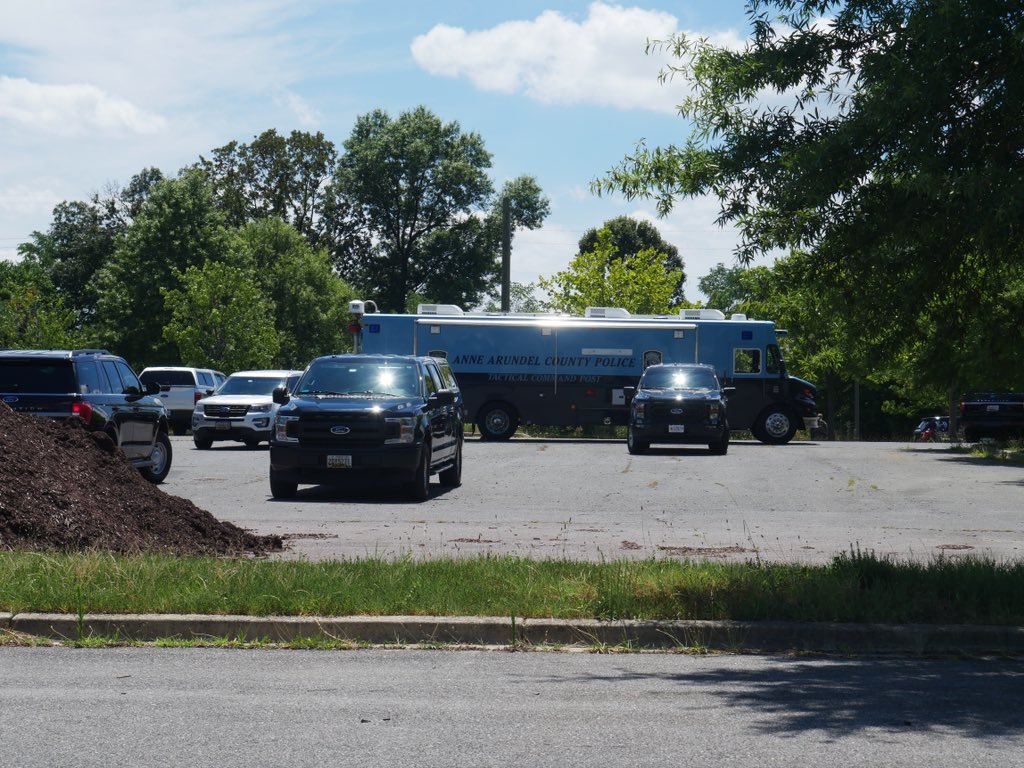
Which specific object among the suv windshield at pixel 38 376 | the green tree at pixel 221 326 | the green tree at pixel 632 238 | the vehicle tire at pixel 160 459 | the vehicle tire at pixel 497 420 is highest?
the green tree at pixel 632 238

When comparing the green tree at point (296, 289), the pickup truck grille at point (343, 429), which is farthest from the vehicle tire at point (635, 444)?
the green tree at point (296, 289)

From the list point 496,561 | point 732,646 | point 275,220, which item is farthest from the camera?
point 275,220

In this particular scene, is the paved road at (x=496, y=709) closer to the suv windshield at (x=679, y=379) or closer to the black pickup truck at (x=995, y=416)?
the suv windshield at (x=679, y=379)

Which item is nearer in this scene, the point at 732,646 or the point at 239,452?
the point at 732,646

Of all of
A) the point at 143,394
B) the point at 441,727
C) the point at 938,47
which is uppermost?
the point at 938,47

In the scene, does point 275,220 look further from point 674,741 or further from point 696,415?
point 674,741

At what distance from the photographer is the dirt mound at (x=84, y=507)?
10844 millimetres

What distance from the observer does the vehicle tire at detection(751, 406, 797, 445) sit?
36125mm

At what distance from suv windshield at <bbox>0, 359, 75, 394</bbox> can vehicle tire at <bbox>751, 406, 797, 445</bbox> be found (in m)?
22.2

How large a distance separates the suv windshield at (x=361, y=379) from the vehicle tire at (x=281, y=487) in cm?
134

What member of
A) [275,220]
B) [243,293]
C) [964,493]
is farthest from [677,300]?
[964,493]

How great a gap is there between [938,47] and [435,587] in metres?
4.77

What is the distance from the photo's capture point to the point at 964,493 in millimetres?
19344

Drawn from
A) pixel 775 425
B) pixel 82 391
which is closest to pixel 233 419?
pixel 82 391
